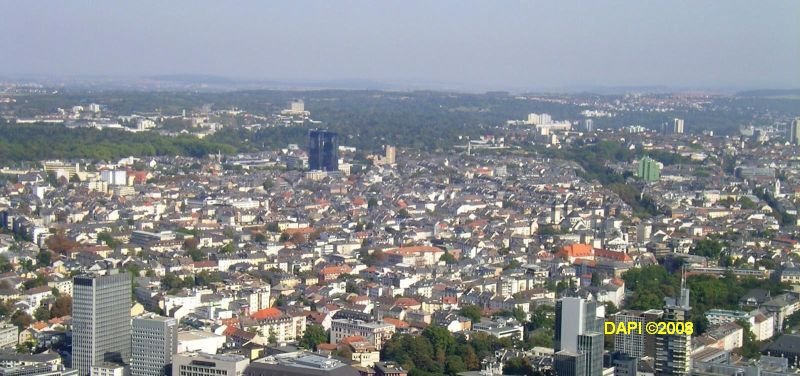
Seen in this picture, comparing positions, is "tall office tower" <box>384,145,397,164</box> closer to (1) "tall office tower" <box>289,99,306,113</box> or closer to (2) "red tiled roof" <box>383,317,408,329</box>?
(1) "tall office tower" <box>289,99,306,113</box>

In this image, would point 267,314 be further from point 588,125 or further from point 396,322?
point 588,125

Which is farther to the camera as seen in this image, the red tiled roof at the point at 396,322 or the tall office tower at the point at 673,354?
the red tiled roof at the point at 396,322

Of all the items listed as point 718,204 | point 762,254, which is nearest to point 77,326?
point 762,254

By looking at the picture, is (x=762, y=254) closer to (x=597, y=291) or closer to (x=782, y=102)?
(x=597, y=291)

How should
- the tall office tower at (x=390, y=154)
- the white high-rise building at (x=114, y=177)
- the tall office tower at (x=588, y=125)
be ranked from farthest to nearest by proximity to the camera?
the tall office tower at (x=588, y=125), the tall office tower at (x=390, y=154), the white high-rise building at (x=114, y=177)

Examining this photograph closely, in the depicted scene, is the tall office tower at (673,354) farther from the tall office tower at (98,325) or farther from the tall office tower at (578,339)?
the tall office tower at (98,325)

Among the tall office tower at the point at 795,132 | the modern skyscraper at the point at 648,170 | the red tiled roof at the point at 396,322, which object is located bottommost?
the modern skyscraper at the point at 648,170

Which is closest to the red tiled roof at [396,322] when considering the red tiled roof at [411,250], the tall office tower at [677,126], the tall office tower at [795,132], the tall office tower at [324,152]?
the red tiled roof at [411,250]

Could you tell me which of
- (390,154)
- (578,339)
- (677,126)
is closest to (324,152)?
(390,154)
